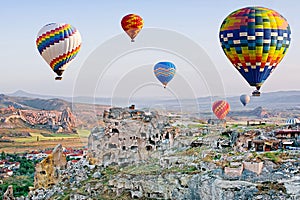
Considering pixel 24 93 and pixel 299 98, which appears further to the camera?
pixel 24 93

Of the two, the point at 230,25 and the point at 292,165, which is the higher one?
the point at 230,25

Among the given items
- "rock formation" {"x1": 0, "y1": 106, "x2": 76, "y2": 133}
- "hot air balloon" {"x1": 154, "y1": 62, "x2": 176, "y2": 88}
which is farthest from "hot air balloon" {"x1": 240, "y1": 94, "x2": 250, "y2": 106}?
"rock formation" {"x1": 0, "y1": 106, "x2": 76, "y2": 133}

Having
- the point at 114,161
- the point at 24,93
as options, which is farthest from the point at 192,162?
the point at 24,93

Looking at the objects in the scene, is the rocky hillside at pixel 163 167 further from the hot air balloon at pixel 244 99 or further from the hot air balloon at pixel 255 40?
the hot air balloon at pixel 244 99

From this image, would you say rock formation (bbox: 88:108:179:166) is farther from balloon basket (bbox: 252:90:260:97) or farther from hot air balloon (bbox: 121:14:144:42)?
hot air balloon (bbox: 121:14:144:42)

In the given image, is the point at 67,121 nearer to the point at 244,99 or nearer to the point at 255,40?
the point at 244,99

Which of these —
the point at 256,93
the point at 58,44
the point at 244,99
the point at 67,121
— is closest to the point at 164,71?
the point at 58,44

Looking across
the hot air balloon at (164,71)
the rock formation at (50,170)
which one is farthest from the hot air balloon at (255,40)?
the hot air balloon at (164,71)

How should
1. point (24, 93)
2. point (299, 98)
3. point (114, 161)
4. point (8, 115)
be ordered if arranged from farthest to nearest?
point (24, 93) < point (299, 98) < point (8, 115) < point (114, 161)

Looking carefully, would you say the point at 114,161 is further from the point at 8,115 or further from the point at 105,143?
the point at 8,115
